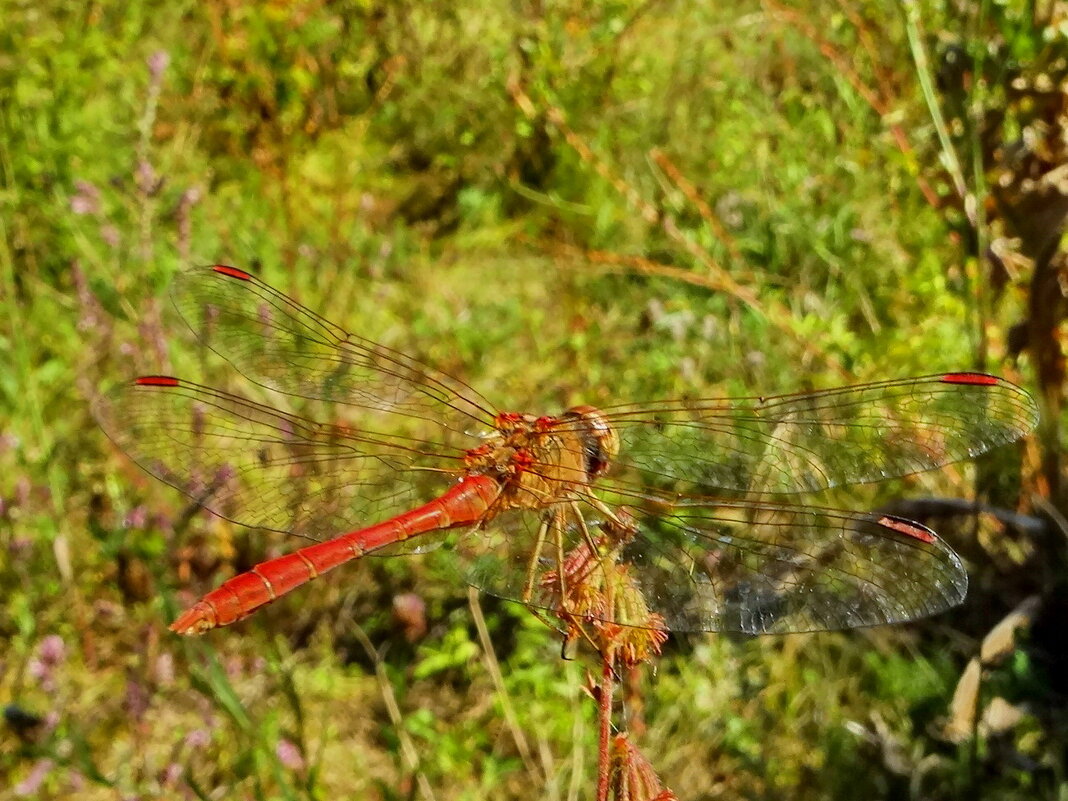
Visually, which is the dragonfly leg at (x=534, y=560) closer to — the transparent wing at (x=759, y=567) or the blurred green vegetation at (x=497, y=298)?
the transparent wing at (x=759, y=567)

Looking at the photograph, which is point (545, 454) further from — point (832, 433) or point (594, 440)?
point (832, 433)

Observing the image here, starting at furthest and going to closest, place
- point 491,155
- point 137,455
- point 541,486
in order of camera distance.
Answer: point 491,155 → point 137,455 → point 541,486

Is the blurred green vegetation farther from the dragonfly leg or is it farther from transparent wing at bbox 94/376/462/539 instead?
the dragonfly leg

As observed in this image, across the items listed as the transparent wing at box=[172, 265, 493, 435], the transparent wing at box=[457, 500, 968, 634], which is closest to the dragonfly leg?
the transparent wing at box=[457, 500, 968, 634]

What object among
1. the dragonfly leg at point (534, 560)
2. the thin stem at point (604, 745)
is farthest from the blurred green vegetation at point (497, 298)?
the thin stem at point (604, 745)

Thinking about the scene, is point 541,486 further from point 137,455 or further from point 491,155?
point 491,155

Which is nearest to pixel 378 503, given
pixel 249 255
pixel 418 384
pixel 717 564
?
pixel 418 384

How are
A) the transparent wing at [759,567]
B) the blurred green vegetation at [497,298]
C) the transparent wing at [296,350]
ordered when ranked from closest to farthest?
the transparent wing at [759,567] → the transparent wing at [296,350] → the blurred green vegetation at [497,298]

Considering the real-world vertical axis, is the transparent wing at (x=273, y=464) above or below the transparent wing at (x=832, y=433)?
below
